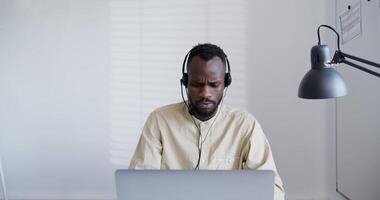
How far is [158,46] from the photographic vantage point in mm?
2438

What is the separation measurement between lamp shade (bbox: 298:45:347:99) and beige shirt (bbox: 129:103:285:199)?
43 cm

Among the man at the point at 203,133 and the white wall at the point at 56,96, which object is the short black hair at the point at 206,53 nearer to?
the man at the point at 203,133

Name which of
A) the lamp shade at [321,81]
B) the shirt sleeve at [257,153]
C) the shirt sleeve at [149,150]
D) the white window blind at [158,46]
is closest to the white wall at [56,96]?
the white window blind at [158,46]

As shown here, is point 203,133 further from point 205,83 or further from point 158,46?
point 158,46

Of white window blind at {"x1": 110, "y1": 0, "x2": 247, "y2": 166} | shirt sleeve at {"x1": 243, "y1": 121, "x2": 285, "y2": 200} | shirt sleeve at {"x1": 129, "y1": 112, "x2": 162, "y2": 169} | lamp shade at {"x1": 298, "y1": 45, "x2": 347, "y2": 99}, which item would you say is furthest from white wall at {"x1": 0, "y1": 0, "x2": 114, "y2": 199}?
lamp shade at {"x1": 298, "y1": 45, "x2": 347, "y2": 99}

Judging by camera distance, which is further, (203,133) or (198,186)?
(203,133)

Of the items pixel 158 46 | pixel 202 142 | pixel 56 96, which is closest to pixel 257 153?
pixel 202 142

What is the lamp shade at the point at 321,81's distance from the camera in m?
1.02

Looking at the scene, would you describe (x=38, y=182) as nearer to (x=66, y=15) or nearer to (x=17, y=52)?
(x=17, y=52)

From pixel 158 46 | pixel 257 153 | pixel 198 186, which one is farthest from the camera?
pixel 158 46

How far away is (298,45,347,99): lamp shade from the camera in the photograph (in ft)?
3.34

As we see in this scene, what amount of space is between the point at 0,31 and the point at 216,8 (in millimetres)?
1360

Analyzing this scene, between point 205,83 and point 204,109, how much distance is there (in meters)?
0.10

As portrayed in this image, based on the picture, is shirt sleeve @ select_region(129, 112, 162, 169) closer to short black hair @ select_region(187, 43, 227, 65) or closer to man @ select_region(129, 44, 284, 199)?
man @ select_region(129, 44, 284, 199)
